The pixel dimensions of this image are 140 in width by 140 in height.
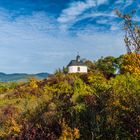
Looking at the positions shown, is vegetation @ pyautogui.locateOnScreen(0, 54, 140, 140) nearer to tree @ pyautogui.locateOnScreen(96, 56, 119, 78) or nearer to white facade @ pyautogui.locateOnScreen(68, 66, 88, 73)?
tree @ pyautogui.locateOnScreen(96, 56, 119, 78)

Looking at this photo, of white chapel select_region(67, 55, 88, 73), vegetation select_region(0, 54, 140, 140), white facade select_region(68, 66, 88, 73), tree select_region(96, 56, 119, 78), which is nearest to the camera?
vegetation select_region(0, 54, 140, 140)

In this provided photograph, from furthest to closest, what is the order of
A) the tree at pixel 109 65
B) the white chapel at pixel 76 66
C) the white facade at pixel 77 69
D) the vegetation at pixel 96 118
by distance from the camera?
the white chapel at pixel 76 66
the white facade at pixel 77 69
the tree at pixel 109 65
the vegetation at pixel 96 118

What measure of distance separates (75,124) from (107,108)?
1267 millimetres

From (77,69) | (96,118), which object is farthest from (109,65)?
(96,118)

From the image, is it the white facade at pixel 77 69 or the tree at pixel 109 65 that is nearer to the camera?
the tree at pixel 109 65

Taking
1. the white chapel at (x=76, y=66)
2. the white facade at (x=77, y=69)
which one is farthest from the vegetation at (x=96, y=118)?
the white chapel at (x=76, y=66)

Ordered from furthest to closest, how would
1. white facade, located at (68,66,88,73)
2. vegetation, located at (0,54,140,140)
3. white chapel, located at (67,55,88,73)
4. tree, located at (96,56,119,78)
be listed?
white chapel, located at (67,55,88,73)
white facade, located at (68,66,88,73)
tree, located at (96,56,119,78)
vegetation, located at (0,54,140,140)

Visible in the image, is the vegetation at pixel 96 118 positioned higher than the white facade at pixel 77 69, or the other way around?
the white facade at pixel 77 69

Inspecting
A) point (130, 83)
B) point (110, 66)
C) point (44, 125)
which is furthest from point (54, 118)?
point (110, 66)

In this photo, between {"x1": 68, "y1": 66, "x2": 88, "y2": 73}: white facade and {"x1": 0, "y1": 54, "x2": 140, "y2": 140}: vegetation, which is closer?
{"x1": 0, "y1": 54, "x2": 140, "y2": 140}: vegetation

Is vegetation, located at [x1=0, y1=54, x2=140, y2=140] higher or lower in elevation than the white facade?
lower

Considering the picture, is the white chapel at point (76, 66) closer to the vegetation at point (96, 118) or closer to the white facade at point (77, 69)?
the white facade at point (77, 69)

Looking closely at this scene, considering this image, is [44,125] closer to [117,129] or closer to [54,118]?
[54,118]

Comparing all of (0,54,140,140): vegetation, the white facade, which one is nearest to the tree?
the white facade
